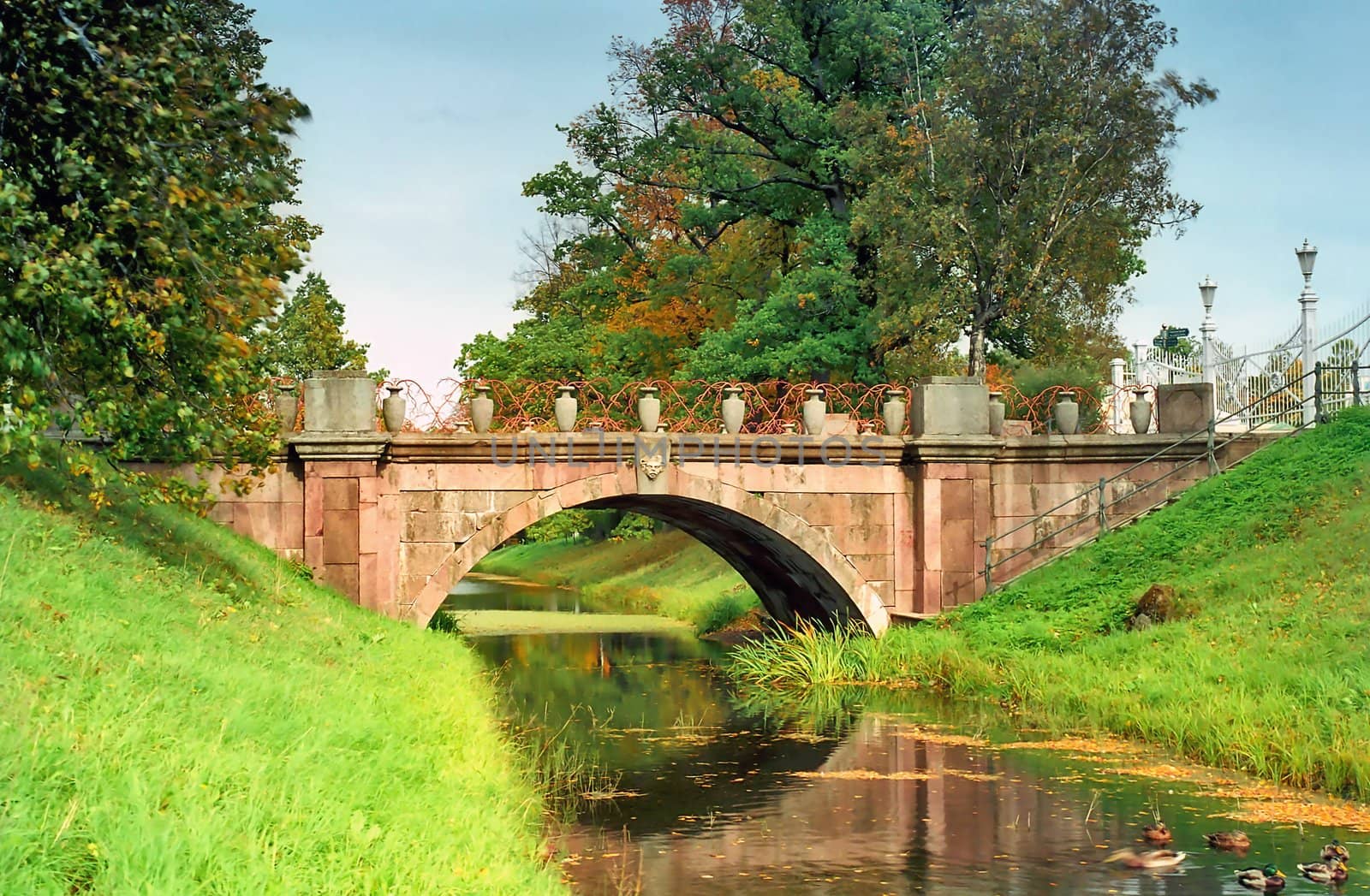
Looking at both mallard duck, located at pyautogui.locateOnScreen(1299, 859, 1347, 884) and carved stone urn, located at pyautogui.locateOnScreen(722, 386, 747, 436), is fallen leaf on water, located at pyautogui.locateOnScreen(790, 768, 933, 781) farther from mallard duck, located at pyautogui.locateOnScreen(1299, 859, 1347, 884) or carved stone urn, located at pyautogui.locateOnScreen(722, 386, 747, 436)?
carved stone urn, located at pyautogui.locateOnScreen(722, 386, 747, 436)

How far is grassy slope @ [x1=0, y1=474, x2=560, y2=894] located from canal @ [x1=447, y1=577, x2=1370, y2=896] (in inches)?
52.6

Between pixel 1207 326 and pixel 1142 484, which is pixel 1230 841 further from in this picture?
pixel 1207 326

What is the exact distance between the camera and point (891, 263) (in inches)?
984

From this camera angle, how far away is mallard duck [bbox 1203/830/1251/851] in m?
10.7

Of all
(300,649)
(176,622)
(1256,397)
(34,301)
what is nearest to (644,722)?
(300,649)

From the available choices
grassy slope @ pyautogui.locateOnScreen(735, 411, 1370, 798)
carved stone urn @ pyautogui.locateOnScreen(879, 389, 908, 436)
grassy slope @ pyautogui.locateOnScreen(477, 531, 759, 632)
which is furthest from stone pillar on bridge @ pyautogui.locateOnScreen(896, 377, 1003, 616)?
grassy slope @ pyautogui.locateOnScreen(477, 531, 759, 632)

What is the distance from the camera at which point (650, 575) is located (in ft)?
138

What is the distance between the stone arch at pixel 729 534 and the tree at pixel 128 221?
264 inches

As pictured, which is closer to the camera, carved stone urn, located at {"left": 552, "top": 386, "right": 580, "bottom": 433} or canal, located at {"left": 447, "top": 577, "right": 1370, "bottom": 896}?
canal, located at {"left": 447, "top": 577, "right": 1370, "bottom": 896}

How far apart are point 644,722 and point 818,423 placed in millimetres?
5187

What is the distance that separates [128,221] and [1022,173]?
1692cm

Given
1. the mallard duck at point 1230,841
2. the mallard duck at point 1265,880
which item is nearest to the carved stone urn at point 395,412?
the mallard duck at point 1230,841

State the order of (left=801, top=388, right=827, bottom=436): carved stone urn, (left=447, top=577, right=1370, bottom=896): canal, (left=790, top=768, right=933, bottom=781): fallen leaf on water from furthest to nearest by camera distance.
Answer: (left=801, top=388, right=827, bottom=436): carved stone urn → (left=790, top=768, right=933, bottom=781): fallen leaf on water → (left=447, top=577, right=1370, bottom=896): canal

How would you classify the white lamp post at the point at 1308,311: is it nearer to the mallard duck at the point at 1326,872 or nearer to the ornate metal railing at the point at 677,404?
the ornate metal railing at the point at 677,404
